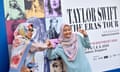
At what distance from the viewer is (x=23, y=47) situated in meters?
1.07

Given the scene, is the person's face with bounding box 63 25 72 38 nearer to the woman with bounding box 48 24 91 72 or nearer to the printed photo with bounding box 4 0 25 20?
the woman with bounding box 48 24 91 72

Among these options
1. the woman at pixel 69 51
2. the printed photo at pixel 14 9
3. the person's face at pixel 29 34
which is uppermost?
the printed photo at pixel 14 9

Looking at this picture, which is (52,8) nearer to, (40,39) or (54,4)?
(54,4)

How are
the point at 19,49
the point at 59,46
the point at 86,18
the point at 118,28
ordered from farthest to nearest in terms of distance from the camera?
1. the point at 118,28
2. the point at 86,18
3. the point at 59,46
4. the point at 19,49

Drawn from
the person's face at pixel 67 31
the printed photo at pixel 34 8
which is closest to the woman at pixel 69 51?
the person's face at pixel 67 31

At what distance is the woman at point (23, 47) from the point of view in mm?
1061

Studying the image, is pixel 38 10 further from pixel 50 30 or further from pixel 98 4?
pixel 98 4

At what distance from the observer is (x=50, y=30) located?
120 cm

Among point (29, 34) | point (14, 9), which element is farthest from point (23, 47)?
point (14, 9)

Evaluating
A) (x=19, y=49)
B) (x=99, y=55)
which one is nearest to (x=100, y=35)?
(x=99, y=55)

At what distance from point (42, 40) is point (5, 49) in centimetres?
16

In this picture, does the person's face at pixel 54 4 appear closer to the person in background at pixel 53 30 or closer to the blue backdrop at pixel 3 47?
the person in background at pixel 53 30

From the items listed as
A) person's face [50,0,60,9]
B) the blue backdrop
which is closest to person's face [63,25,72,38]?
person's face [50,0,60,9]

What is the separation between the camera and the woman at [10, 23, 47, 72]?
3.48 feet
